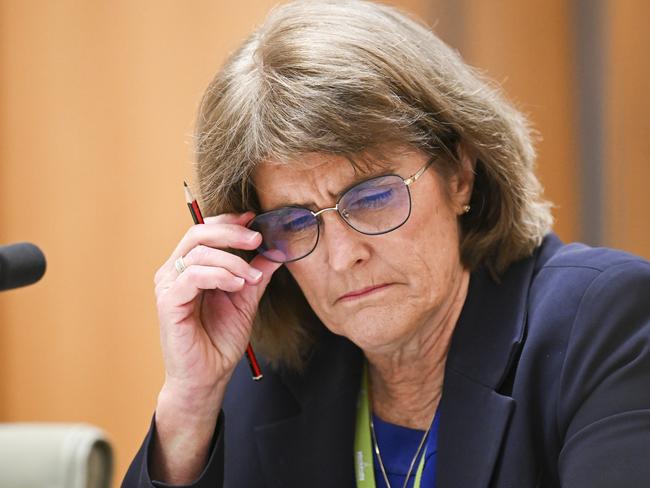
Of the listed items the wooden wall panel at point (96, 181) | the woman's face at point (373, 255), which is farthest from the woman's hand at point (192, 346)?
the wooden wall panel at point (96, 181)

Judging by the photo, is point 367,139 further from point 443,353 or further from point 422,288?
point 443,353

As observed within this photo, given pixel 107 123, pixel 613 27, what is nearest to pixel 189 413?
pixel 613 27

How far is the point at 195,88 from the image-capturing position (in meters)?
3.22

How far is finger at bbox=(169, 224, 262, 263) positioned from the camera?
5.54 feet

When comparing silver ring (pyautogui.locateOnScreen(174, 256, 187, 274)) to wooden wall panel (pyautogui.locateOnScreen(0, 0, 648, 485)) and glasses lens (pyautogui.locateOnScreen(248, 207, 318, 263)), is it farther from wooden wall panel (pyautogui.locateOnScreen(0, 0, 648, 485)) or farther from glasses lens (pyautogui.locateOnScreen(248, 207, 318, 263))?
wooden wall panel (pyautogui.locateOnScreen(0, 0, 648, 485))

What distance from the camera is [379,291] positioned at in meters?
1.61

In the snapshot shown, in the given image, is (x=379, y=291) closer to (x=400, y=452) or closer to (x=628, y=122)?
(x=400, y=452)

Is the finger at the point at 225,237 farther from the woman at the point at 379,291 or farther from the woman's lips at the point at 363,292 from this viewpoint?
the woman's lips at the point at 363,292

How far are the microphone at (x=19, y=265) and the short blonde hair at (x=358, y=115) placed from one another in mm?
525

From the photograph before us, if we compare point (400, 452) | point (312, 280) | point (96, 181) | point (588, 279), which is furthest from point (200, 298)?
point (96, 181)

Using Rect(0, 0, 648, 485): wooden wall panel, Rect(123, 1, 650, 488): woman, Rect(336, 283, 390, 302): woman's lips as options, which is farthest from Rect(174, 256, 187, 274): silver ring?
Rect(0, 0, 648, 485): wooden wall panel

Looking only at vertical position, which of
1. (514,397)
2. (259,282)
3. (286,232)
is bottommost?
(514,397)

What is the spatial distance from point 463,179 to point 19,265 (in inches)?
35.6

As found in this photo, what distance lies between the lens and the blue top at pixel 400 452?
1.71 meters
